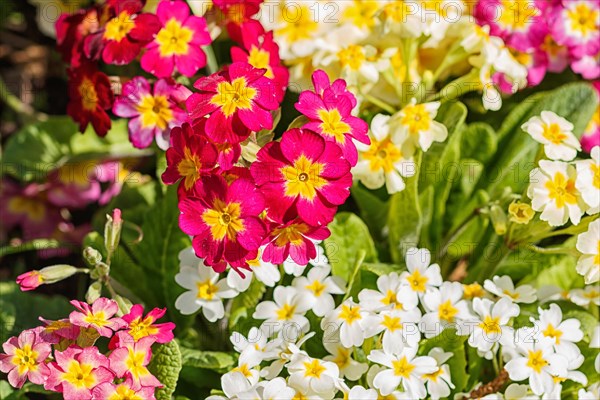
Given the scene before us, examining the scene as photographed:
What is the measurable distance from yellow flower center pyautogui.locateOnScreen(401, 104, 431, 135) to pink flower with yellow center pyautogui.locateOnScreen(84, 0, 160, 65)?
1.66ft

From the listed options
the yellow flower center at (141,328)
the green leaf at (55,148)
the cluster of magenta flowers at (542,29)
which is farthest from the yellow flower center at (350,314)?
the green leaf at (55,148)

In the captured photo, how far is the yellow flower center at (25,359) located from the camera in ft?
4.60

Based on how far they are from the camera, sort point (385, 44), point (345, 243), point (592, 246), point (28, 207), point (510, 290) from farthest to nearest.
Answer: point (28, 207) < point (385, 44) < point (345, 243) < point (510, 290) < point (592, 246)

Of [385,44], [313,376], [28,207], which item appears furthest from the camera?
[28,207]

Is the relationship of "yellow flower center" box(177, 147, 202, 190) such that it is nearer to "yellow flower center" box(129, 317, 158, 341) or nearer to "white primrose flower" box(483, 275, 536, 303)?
"yellow flower center" box(129, 317, 158, 341)

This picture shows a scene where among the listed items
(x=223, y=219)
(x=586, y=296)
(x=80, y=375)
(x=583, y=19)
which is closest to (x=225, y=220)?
(x=223, y=219)

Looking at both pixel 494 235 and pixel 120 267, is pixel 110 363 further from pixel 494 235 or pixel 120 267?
pixel 494 235

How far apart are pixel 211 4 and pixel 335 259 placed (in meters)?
0.60

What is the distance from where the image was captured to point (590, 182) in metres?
1.58

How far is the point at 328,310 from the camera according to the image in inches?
63.9

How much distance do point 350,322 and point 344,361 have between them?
9 centimetres

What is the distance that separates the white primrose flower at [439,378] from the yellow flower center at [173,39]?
2.42 feet

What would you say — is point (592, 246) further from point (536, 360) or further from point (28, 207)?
point (28, 207)

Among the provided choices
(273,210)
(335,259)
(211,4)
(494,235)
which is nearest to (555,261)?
(494,235)
